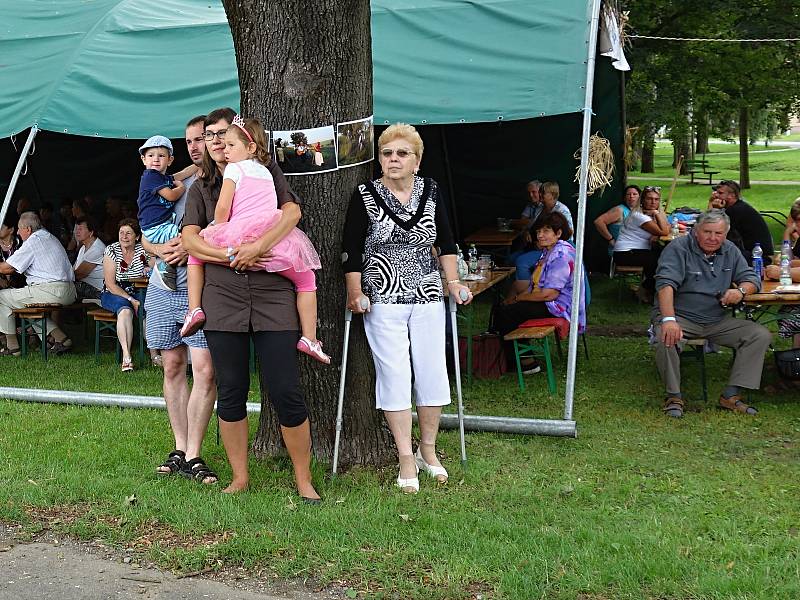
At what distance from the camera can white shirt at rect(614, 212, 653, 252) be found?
37.3ft

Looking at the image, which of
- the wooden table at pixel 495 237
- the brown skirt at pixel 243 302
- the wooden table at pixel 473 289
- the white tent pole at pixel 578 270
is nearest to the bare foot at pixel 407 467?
the brown skirt at pixel 243 302

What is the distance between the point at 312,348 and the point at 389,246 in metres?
0.70

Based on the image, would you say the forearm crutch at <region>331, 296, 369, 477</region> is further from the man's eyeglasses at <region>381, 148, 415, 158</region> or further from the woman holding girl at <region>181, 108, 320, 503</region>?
the man's eyeglasses at <region>381, 148, 415, 158</region>

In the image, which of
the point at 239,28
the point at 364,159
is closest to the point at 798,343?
the point at 364,159

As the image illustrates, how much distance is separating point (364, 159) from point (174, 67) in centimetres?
365

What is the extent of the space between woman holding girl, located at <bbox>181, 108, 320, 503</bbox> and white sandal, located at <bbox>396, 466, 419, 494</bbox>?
0.46 metres

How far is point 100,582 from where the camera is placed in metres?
4.02

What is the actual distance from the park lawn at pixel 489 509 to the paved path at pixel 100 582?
106 mm

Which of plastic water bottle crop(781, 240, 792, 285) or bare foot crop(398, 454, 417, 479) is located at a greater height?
A: plastic water bottle crop(781, 240, 792, 285)

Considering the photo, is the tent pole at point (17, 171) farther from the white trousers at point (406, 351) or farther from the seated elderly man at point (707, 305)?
the seated elderly man at point (707, 305)

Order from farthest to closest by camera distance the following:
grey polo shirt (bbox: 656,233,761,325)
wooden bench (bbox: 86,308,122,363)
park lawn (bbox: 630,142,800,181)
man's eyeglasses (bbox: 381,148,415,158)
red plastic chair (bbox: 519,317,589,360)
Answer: park lawn (bbox: 630,142,800,181) → wooden bench (bbox: 86,308,122,363) → red plastic chair (bbox: 519,317,589,360) → grey polo shirt (bbox: 656,233,761,325) → man's eyeglasses (bbox: 381,148,415,158)

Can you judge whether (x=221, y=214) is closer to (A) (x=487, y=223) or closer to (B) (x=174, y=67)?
(B) (x=174, y=67)

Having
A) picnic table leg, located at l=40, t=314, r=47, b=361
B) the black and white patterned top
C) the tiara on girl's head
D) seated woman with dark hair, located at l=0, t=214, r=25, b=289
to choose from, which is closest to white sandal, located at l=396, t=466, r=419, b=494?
the black and white patterned top

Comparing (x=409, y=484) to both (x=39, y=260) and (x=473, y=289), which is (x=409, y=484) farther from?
(x=39, y=260)
